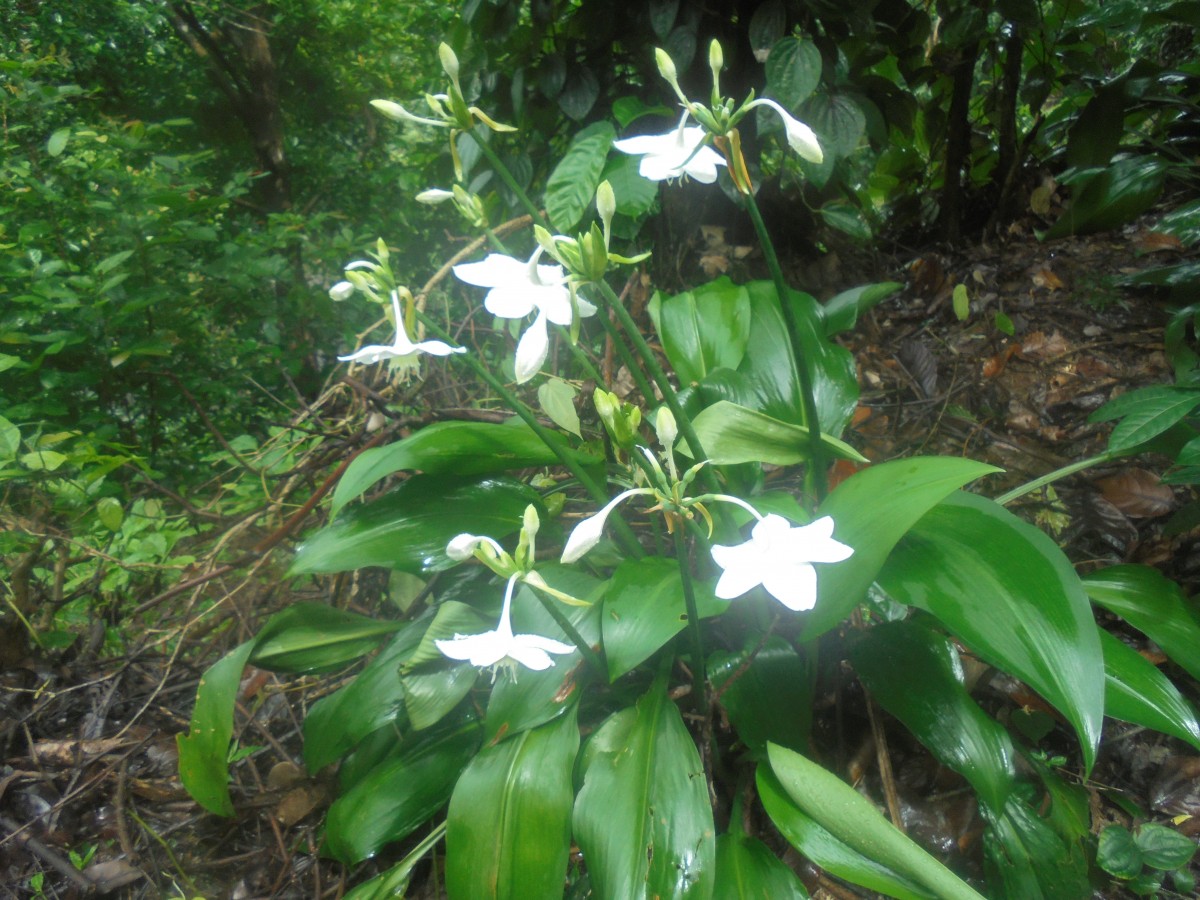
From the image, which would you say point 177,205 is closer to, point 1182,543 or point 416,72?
point 416,72

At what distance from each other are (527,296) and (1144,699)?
0.83 metres

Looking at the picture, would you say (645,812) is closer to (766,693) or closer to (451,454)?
(766,693)

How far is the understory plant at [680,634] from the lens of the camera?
2.30 ft

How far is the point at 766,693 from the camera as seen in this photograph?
0.95 meters

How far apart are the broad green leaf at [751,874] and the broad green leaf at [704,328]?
70cm

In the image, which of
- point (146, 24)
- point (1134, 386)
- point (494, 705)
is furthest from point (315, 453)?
point (146, 24)

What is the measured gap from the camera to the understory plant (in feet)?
2.30

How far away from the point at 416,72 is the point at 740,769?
9.73ft

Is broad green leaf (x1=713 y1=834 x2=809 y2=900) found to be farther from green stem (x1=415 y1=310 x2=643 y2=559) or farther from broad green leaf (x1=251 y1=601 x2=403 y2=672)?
broad green leaf (x1=251 y1=601 x2=403 y2=672)

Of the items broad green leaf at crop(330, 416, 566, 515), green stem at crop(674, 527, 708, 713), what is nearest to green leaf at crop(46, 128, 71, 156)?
broad green leaf at crop(330, 416, 566, 515)

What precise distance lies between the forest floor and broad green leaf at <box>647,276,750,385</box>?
1.57 feet

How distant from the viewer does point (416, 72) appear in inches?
116

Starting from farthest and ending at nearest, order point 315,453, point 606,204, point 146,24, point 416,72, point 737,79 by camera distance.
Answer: point 416,72 → point 146,24 → point 737,79 → point 315,453 → point 606,204

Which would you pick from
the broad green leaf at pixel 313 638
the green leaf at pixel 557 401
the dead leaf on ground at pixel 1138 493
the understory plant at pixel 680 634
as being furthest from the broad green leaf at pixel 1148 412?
the broad green leaf at pixel 313 638
